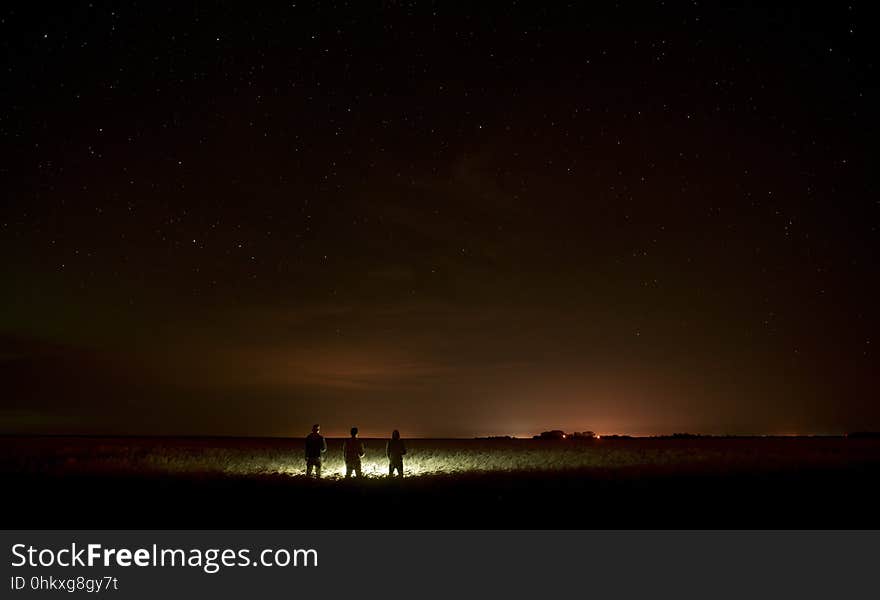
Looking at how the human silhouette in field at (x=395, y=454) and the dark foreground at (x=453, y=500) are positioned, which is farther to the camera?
the human silhouette in field at (x=395, y=454)

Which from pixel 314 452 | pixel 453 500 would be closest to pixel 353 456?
pixel 314 452

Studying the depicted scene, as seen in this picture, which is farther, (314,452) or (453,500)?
(314,452)

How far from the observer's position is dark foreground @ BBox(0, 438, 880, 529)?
10.9 metres

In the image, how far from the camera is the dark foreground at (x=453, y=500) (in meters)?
10.9

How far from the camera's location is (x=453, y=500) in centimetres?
1332

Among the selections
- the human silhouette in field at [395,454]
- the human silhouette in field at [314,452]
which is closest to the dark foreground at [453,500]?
the human silhouette in field at [314,452]

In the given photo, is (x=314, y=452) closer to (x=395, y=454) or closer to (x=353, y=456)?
(x=353, y=456)

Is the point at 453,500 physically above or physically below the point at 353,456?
below

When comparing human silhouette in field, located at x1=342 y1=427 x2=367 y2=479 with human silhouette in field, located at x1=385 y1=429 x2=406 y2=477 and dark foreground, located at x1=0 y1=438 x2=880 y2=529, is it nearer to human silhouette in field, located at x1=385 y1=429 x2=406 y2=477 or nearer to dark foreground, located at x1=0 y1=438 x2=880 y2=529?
human silhouette in field, located at x1=385 y1=429 x2=406 y2=477

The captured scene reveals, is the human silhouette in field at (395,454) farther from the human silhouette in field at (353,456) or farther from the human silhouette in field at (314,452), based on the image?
the human silhouette in field at (314,452)
